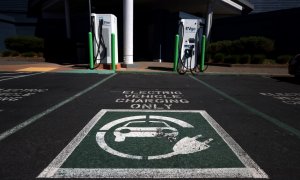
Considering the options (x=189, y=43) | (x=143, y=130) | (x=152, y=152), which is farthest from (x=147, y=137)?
(x=189, y=43)

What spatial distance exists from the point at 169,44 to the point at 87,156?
18983 mm

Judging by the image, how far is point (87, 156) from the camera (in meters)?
2.96

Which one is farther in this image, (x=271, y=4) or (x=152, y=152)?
(x=271, y=4)

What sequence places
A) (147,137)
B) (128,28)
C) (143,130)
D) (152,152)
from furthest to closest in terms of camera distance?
(128,28), (143,130), (147,137), (152,152)

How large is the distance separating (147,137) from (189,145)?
635 mm

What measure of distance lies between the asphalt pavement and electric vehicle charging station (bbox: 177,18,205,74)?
6.50 meters

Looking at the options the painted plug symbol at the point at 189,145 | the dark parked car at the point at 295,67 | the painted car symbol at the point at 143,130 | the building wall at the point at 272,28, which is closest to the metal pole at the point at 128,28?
the dark parked car at the point at 295,67

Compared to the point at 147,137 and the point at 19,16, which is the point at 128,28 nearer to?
the point at 147,137

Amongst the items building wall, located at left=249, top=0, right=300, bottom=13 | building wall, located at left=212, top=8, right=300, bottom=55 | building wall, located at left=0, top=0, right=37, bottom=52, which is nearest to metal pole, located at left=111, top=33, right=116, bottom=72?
building wall, located at left=212, top=8, right=300, bottom=55

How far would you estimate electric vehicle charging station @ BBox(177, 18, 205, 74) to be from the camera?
12320 millimetres

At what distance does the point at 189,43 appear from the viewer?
1264 centimetres

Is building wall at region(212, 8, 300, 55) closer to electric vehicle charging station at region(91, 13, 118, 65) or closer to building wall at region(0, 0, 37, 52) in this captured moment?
electric vehicle charging station at region(91, 13, 118, 65)

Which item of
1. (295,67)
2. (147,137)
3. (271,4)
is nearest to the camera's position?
(147,137)

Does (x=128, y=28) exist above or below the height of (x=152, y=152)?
above
